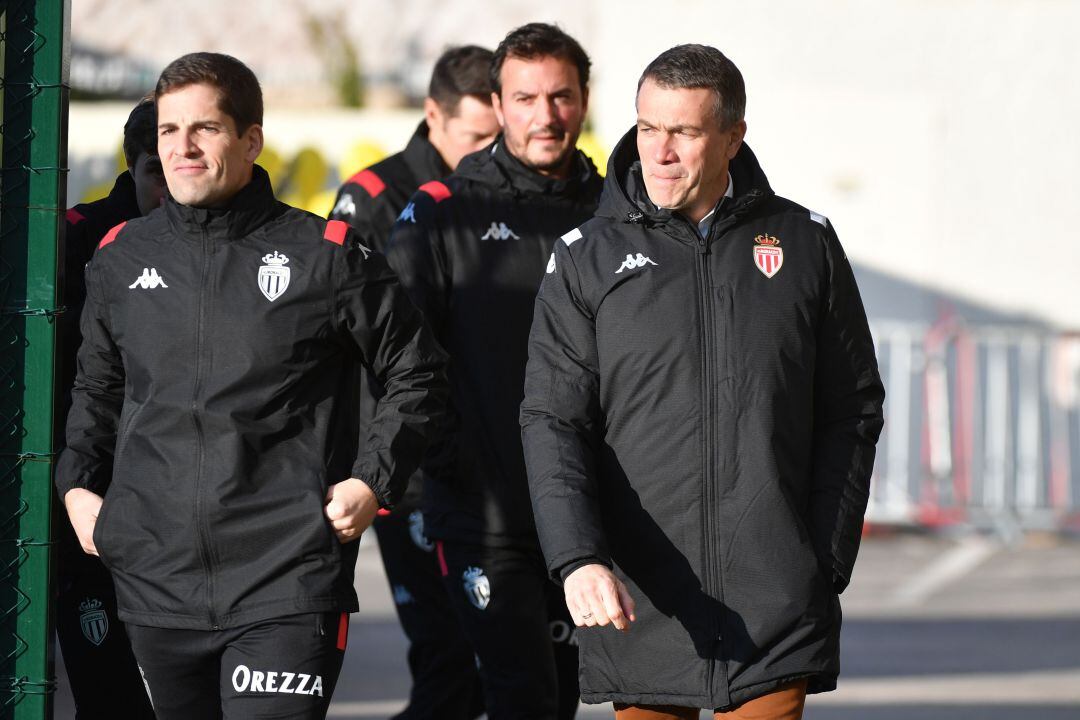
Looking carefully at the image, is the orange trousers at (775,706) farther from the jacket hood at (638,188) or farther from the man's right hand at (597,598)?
the jacket hood at (638,188)

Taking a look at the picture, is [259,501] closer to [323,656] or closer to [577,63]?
[323,656]

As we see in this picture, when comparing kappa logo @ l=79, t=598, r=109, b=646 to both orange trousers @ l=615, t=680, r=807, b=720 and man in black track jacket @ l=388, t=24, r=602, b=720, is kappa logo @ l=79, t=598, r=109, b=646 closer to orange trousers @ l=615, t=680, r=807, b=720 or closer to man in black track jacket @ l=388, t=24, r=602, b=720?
man in black track jacket @ l=388, t=24, r=602, b=720

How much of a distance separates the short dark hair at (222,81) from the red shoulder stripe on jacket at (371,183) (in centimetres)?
210

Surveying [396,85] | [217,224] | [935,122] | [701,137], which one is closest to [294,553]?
[217,224]

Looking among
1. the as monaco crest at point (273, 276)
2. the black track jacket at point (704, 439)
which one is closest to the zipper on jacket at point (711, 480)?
the black track jacket at point (704, 439)

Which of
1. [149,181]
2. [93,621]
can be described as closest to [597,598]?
[93,621]

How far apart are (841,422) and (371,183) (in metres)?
2.68

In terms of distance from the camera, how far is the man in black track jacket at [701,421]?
3752 millimetres

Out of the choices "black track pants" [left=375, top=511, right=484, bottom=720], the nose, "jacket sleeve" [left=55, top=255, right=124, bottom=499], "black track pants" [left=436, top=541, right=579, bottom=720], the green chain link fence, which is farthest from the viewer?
"black track pants" [left=375, top=511, right=484, bottom=720]

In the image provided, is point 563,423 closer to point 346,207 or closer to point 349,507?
point 349,507

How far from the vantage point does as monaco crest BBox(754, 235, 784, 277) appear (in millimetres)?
3855

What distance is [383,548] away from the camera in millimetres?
5852

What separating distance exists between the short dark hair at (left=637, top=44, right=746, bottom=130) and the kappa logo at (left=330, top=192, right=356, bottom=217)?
2.31m

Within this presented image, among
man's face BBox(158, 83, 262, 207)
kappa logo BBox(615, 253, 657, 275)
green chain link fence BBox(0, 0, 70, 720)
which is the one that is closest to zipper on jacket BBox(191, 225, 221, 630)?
man's face BBox(158, 83, 262, 207)
